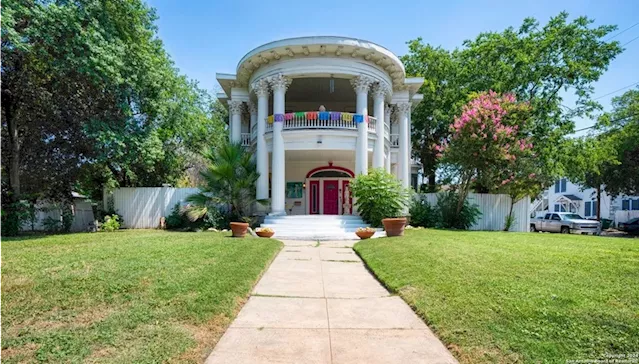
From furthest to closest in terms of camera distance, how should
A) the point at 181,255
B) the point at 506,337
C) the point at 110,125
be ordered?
the point at 110,125 → the point at 181,255 → the point at 506,337

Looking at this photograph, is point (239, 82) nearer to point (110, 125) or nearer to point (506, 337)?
point (110, 125)

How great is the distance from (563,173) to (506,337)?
18675 millimetres

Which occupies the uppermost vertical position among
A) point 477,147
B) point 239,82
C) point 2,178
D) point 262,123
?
point 239,82

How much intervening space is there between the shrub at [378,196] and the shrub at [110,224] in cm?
1159

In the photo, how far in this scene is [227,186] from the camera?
16.1 metres

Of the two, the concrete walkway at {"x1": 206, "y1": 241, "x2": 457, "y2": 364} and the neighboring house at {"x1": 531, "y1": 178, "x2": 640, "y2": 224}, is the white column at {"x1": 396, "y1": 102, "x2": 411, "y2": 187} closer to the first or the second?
the concrete walkway at {"x1": 206, "y1": 241, "x2": 457, "y2": 364}

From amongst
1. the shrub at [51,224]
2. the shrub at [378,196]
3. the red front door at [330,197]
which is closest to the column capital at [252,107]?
the red front door at [330,197]

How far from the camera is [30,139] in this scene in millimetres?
14453

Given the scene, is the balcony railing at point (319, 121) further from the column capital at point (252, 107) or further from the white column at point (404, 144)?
the white column at point (404, 144)

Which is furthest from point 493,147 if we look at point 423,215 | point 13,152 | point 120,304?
point 13,152

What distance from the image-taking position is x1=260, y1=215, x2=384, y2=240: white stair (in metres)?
13.7

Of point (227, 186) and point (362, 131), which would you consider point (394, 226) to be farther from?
point (227, 186)

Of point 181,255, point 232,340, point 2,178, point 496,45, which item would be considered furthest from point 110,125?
point 496,45

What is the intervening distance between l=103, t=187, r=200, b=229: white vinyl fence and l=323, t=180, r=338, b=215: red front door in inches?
280
